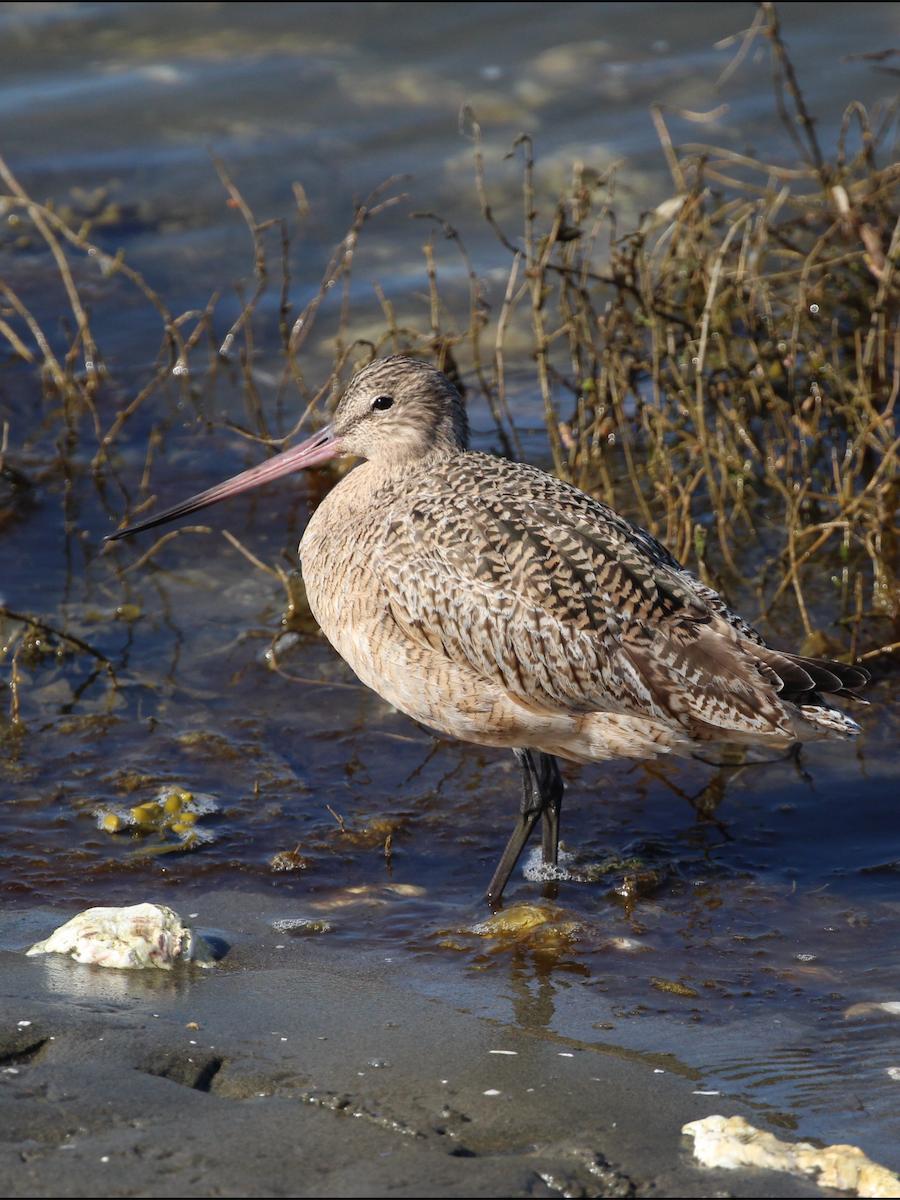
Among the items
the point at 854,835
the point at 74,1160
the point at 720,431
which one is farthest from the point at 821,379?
the point at 74,1160

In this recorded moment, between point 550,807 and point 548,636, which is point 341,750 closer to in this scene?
point 550,807

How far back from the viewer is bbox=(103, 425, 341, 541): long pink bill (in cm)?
429

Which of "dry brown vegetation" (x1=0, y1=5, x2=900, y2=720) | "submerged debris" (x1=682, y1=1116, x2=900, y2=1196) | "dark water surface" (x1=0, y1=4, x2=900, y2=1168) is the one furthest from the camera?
"dry brown vegetation" (x1=0, y1=5, x2=900, y2=720)

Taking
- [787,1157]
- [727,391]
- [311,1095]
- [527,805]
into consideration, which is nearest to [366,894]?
[527,805]

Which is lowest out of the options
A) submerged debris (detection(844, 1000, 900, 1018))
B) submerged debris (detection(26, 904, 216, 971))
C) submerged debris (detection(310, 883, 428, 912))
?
submerged debris (detection(844, 1000, 900, 1018))

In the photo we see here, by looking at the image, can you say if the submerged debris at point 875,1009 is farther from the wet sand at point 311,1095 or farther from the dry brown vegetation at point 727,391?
the dry brown vegetation at point 727,391

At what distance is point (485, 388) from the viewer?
593 centimetres

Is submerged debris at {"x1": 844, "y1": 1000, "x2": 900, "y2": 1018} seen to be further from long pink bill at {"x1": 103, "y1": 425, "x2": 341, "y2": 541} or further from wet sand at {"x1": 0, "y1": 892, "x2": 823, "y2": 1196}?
long pink bill at {"x1": 103, "y1": 425, "x2": 341, "y2": 541}

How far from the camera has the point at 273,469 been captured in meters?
4.35

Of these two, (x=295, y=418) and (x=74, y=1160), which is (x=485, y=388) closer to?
(x=295, y=418)

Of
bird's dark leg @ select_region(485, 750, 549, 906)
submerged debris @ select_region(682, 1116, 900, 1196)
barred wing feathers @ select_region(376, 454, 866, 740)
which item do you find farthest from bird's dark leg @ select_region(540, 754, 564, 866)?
submerged debris @ select_region(682, 1116, 900, 1196)

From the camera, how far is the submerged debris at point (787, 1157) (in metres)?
2.27

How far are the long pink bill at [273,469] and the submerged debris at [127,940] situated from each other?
4.70ft

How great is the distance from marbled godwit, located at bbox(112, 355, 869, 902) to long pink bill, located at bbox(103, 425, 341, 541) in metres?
0.46
